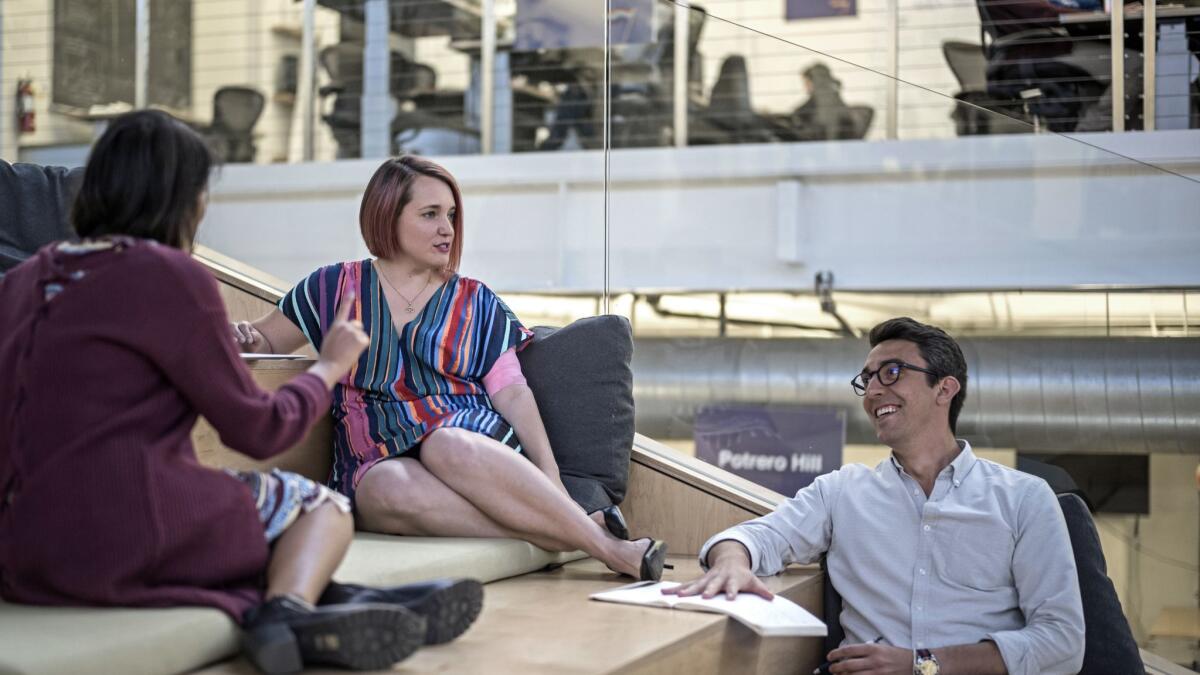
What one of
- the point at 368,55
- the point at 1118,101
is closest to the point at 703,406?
the point at 1118,101

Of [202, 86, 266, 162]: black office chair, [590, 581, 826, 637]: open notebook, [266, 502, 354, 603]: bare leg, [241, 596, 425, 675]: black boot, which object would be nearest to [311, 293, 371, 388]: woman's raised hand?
[266, 502, 354, 603]: bare leg

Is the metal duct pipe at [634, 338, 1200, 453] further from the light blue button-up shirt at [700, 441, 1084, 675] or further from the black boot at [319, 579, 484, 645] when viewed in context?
the black boot at [319, 579, 484, 645]

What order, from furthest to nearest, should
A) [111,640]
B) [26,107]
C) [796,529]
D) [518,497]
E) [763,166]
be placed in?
[26,107] < [763,166] < [796,529] < [518,497] < [111,640]

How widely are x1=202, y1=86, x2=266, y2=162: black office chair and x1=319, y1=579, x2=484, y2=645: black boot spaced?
5.02m

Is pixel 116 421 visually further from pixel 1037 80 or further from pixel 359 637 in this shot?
pixel 1037 80

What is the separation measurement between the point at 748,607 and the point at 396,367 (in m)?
0.77

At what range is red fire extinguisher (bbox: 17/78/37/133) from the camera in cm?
580

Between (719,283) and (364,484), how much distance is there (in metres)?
3.22

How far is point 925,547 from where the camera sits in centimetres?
219

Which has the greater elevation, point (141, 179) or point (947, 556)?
point (141, 179)

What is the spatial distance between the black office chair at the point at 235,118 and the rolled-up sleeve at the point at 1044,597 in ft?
16.0

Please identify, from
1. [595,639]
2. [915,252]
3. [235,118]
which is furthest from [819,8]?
[595,639]

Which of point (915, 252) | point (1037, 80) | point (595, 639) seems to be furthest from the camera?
point (1037, 80)

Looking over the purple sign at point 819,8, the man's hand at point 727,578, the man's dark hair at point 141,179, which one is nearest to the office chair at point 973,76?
the purple sign at point 819,8
